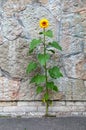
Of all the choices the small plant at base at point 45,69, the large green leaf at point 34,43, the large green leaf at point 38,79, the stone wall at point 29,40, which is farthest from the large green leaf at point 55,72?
the large green leaf at point 34,43

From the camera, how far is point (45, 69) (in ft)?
14.6

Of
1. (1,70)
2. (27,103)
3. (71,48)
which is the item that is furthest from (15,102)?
(71,48)

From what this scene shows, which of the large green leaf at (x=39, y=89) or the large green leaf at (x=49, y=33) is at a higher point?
the large green leaf at (x=49, y=33)

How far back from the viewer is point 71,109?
464 cm

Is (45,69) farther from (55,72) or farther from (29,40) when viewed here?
(29,40)

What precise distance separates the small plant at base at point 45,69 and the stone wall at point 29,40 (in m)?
0.13

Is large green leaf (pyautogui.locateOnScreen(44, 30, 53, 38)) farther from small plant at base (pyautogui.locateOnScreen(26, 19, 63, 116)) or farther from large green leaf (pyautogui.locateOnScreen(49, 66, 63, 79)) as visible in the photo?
large green leaf (pyautogui.locateOnScreen(49, 66, 63, 79))

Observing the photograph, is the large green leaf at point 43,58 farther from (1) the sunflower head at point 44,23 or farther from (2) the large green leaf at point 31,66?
(1) the sunflower head at point 44,23

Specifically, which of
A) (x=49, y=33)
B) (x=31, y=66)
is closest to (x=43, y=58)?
(x=31, y=66)

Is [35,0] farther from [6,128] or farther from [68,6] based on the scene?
[6,128]

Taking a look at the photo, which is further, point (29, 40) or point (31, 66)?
point (29, 40)

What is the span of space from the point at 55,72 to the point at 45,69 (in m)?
0.16

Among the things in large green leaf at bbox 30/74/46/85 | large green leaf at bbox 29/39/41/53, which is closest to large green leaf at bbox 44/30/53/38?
large green leaf at bbox 29/39/41/53

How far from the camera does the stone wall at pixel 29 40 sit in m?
4.53
